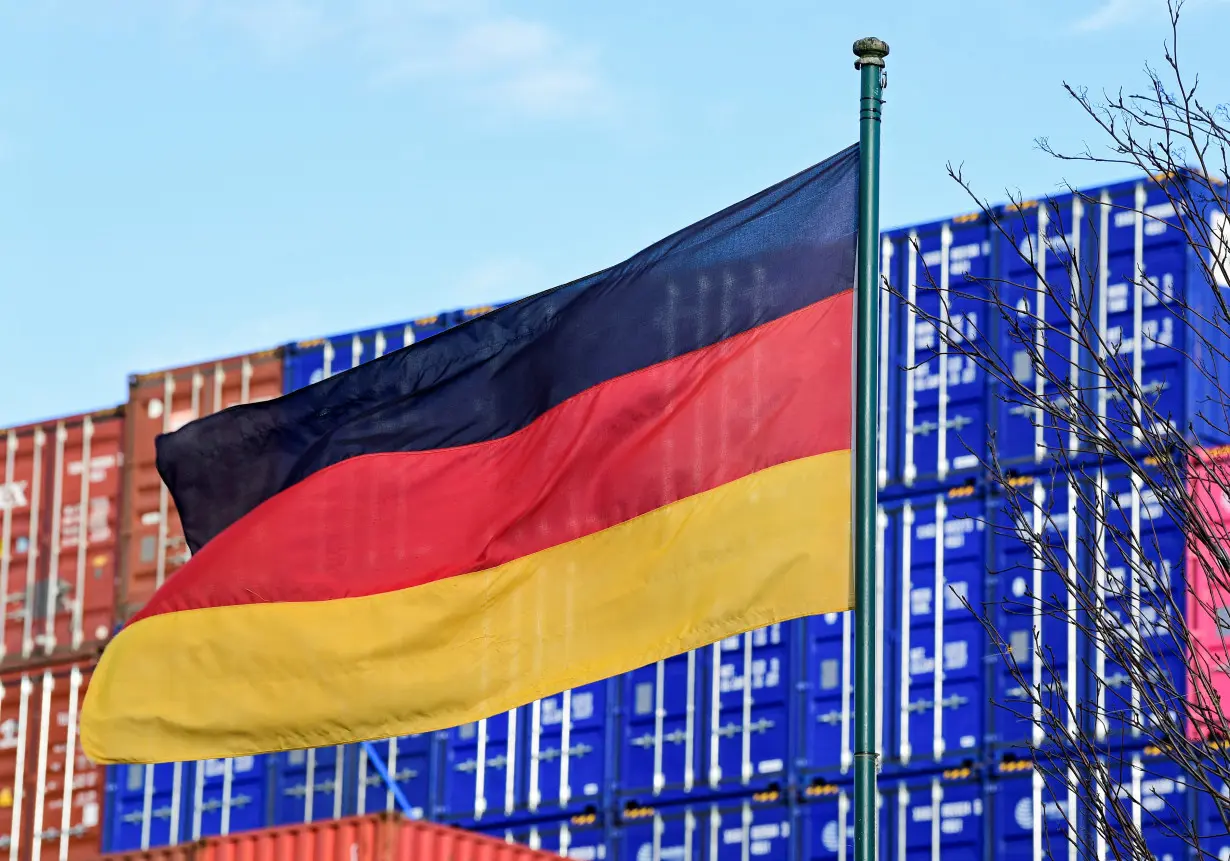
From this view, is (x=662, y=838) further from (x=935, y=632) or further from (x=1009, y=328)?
(x=1009, y=328)

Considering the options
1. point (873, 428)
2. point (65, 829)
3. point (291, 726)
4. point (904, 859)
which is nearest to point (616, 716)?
point (904, 859)

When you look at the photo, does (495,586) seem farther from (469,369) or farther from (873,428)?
(873,428)

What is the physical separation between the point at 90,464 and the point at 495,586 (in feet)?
69.4

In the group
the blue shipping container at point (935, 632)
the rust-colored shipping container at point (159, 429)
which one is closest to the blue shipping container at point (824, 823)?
the blue shipping container at point (935, 632)

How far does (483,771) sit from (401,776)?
104cm

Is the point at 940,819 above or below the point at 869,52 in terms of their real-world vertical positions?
below

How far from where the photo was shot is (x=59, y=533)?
3144 centimetres

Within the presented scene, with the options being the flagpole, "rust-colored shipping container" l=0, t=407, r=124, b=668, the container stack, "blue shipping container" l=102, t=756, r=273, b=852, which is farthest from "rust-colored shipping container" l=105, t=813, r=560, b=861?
"rust-colored shipping container" l=0, t=407, r=124, b=668

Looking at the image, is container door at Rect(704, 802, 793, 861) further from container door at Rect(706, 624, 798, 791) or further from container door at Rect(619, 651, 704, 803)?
container door at Rect(619, 651, 704, 803)

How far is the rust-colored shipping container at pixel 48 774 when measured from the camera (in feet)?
98.2

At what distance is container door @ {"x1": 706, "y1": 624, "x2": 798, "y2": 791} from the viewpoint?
26.0 metres

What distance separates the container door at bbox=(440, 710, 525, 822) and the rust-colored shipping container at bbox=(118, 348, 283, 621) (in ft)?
14.6

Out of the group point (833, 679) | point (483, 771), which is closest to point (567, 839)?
point (483, 771)

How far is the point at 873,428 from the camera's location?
9.57 meters
